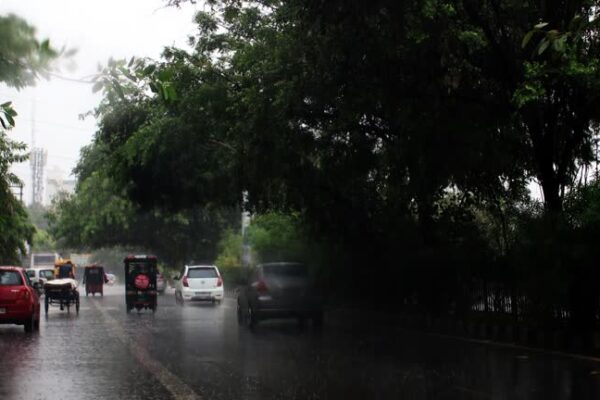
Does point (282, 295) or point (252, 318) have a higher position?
point (282, 295)

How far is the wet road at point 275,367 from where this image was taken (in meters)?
10.1

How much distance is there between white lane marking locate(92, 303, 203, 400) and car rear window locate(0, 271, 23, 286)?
3227 mm

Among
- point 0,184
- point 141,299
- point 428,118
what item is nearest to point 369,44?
point 428,118

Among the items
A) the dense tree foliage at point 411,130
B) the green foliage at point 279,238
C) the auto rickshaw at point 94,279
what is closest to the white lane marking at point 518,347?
the dense tree foliage at point 411,130

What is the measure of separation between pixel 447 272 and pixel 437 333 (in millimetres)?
1755

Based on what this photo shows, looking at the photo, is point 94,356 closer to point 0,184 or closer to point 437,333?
point 437,333

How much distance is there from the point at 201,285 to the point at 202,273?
0.62 m

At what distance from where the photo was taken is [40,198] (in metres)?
130

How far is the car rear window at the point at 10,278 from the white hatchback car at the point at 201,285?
49.7 ft

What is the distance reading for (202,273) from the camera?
118ft

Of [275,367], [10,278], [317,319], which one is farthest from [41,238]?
[275,367]

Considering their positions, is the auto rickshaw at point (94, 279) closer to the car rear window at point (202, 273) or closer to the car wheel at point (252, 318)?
the car rear window at point (202, 273)

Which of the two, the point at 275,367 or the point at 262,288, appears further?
the point at 262,288

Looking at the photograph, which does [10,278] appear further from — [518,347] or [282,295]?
[518,347]
